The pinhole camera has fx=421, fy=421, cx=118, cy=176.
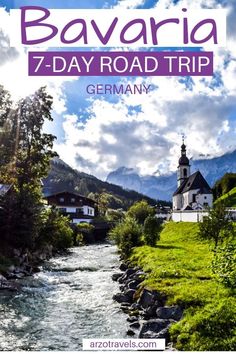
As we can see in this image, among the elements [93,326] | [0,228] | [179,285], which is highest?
[0,228]

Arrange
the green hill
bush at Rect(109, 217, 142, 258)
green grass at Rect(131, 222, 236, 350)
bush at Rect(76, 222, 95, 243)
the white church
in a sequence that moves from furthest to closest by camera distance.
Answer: the green hill, the white church, bush at Rect(76, 222, 95, 243), bush at Rect(109, 217, 142, 258), green grass at Rect(131, 222, 236, 350)

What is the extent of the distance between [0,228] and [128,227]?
11.2m

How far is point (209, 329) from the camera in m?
11.7

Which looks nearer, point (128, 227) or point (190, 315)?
point (190, 315)

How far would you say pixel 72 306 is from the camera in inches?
696

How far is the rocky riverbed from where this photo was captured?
1281cm

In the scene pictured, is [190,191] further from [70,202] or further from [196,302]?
[196,302]

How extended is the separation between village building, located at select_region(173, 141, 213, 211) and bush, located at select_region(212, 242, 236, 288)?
47.4 m

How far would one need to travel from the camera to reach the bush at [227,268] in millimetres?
14995

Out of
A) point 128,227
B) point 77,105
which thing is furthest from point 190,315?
point 128,227

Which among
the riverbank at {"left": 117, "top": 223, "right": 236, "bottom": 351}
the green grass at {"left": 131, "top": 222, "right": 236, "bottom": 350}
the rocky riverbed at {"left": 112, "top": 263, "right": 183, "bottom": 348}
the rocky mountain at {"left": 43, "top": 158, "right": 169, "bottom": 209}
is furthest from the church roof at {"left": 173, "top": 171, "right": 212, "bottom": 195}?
the rocky mountain at {"left": 43, "top": 158, "right": 169, "bottom": 209}

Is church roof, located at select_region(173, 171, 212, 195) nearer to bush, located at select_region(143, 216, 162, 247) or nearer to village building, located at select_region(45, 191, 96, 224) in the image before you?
village building, located at select_region(45, 191, 96, 224)

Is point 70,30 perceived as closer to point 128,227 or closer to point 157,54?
point 157,54

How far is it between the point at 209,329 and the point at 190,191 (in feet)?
213
